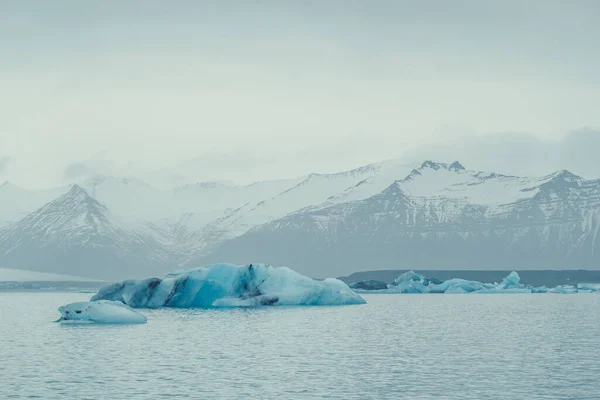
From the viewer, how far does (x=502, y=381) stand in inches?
1380

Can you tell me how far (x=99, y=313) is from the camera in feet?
208

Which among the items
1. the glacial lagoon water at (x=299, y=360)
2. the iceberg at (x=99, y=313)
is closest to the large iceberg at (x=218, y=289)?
the glacial lagoon water at (x=299, y=360)

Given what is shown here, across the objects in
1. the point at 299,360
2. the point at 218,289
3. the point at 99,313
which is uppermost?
the point at 218,289

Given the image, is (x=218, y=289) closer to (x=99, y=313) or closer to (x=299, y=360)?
(x=99, y=313)

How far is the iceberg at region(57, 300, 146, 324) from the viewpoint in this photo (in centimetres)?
6356

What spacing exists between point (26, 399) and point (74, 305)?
34.2 m

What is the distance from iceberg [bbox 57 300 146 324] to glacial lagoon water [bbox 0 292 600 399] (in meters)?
1.09

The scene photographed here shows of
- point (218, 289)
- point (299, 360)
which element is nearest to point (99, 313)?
point (299, 360)

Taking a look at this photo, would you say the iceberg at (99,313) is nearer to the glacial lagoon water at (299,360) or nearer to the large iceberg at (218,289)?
the glacial lagoon water at (299,360)

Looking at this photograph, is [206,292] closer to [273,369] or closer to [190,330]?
[190,330]

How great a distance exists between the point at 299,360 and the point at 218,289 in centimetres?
4874

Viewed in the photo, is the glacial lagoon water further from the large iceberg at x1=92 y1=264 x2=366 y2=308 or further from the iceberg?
the large iceberg at x1=92 y1=264 x2=366 y2=308

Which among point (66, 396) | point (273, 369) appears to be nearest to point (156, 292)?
point (273, 369)

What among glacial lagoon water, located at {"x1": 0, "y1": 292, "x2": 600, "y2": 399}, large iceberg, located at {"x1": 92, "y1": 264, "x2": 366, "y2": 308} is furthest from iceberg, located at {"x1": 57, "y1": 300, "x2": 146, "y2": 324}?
large iceberg, located at {"x1": 92, "y1": 264, "x2": 366, "y2": 308}
